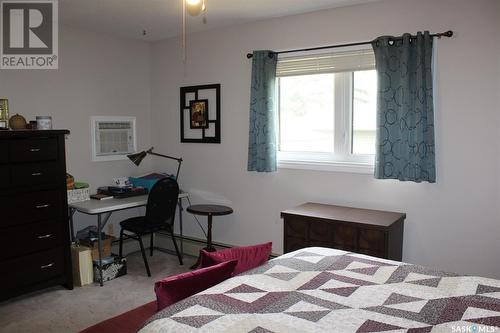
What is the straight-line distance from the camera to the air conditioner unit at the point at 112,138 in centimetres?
458

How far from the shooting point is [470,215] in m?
3.24

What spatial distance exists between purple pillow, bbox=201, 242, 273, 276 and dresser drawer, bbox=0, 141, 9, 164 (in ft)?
6.49

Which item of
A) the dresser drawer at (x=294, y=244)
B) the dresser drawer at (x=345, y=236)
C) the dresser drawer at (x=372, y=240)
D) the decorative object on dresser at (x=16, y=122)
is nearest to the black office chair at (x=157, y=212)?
the decorative object on dresser at (x=16, y=122)

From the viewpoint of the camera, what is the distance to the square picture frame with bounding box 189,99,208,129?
15.2 feet

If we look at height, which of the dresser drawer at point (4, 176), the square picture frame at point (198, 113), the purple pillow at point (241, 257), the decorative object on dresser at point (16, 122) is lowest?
the purple pillow at point (241, 257)

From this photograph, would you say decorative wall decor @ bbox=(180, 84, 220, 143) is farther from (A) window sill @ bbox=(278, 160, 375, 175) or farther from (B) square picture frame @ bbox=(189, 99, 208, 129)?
(A) window sill @ bbox=(278, 160, 375, 175)

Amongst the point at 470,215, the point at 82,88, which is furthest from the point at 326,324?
the point at 82,88

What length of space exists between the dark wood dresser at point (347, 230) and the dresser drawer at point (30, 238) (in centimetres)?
190

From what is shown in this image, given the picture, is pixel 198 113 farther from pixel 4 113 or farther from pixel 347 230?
pixel 347 230

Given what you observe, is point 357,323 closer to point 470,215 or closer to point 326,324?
point 326,324

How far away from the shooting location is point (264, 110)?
4047mm

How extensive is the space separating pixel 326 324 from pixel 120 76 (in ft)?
12.8

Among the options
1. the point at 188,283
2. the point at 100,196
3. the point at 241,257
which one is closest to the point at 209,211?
the point at 100,196

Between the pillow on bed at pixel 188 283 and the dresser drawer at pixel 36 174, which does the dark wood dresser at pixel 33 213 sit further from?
the pillow on bed at pixel 188 283
